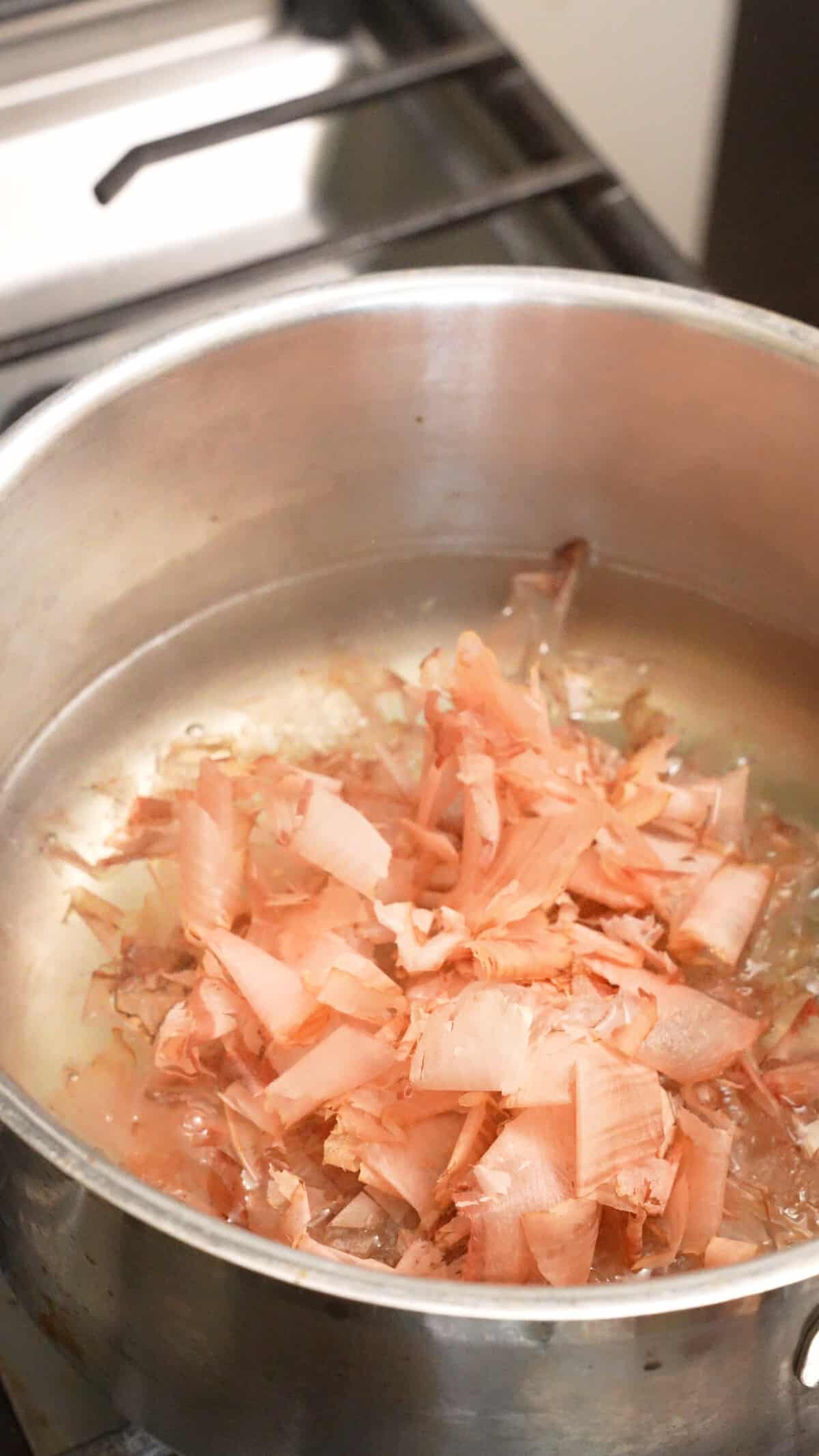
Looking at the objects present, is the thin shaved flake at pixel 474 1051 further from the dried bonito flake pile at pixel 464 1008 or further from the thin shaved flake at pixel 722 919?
the thin shaved flake at pixel 722 919

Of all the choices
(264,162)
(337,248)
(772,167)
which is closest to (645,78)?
(772,167)

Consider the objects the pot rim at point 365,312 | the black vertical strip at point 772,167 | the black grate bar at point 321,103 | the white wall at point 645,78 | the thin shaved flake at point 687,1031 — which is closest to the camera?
the pot rim at point 365,312

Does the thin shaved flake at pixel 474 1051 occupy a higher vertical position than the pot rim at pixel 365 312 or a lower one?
lower

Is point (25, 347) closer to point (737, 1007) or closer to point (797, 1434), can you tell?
point (737, 1007)

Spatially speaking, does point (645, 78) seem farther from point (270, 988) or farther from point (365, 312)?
point (270, 988)

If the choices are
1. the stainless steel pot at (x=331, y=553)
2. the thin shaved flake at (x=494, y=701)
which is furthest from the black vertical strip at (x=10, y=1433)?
the thin shaved flake at (x=494, y=701)

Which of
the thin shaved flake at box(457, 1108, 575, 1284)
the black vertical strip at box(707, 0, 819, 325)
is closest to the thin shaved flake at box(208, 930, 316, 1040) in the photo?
the thin shaved flake at box(457, 1108, 575, 1284)

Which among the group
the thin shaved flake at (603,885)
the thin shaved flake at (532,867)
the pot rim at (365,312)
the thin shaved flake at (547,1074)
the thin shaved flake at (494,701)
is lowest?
the thin shaved flake at (603,885)

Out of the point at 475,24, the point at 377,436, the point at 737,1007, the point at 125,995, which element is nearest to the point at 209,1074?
the point at 125,995
